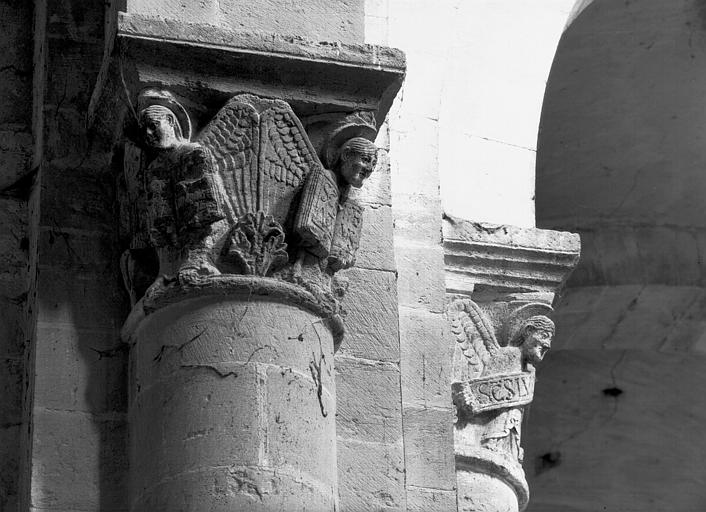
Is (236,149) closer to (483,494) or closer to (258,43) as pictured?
(258,43)

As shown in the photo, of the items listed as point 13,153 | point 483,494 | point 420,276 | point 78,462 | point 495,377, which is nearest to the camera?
point 78,462

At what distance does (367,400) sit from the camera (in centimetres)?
460

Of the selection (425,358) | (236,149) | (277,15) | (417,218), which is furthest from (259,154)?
(417,218)

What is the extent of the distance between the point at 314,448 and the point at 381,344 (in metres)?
0.58

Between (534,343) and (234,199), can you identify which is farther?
(534,343)

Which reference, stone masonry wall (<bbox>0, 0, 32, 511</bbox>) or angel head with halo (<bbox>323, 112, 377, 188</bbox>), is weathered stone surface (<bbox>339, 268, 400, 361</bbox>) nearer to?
angel head with halo (<bbox>323, 112, 377, 188</bbox>)

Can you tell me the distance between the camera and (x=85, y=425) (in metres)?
4.33

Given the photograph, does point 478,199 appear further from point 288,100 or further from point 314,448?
point 314,448

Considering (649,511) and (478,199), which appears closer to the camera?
(478,199)

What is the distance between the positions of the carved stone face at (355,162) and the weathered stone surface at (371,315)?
0.79ft

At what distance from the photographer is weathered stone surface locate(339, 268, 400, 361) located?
4680 mm

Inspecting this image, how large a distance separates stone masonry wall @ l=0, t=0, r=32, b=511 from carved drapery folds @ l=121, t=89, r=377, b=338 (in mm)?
339

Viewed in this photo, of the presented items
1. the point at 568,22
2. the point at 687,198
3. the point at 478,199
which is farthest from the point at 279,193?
the point at 687,198

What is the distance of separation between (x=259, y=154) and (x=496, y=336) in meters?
1.75
